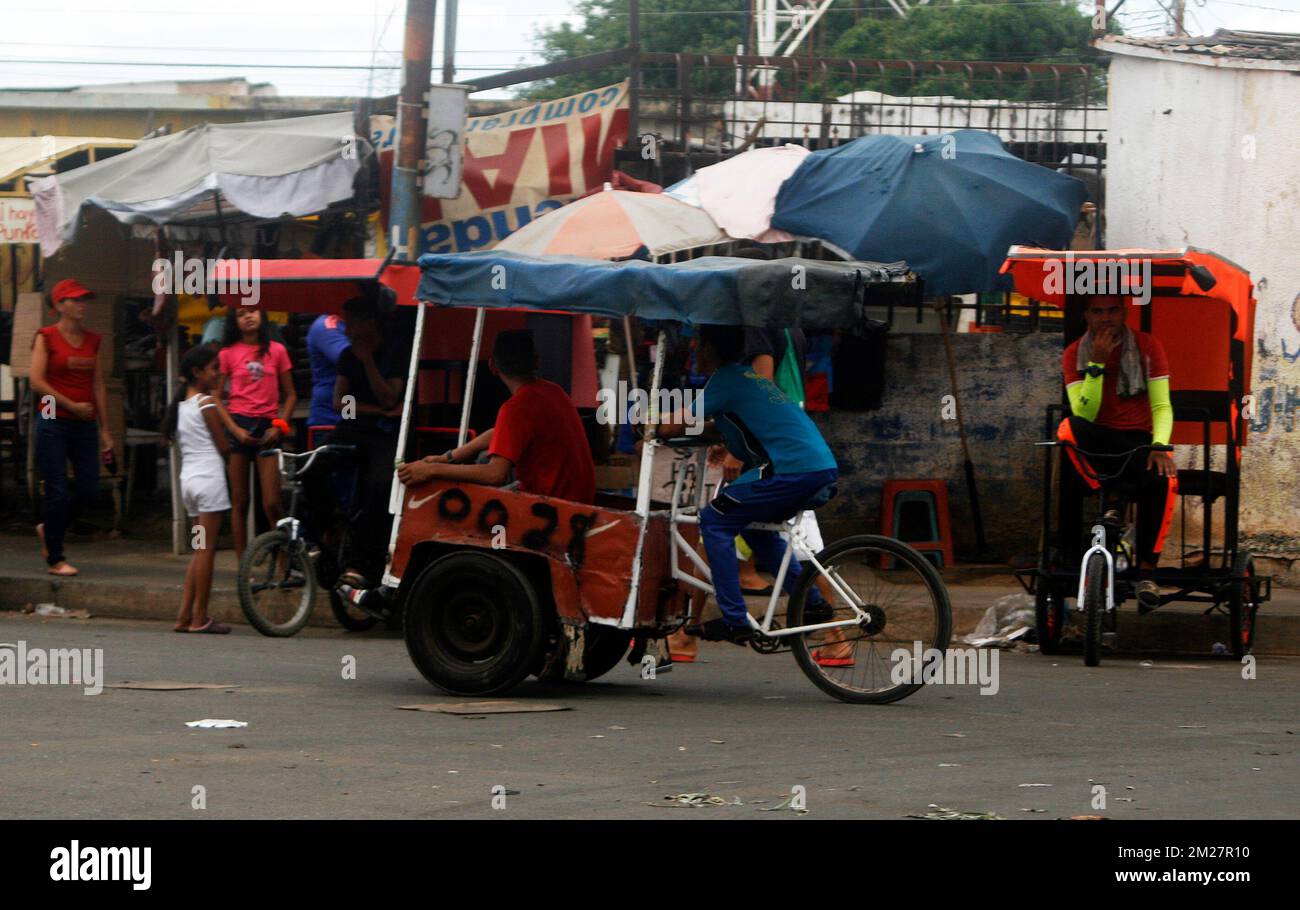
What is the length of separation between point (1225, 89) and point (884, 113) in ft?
17.7

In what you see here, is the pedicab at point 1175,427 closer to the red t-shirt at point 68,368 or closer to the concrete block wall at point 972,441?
the concrete block wall at point 972,441

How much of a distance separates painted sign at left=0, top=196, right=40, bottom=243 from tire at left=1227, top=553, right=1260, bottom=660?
9970 mm

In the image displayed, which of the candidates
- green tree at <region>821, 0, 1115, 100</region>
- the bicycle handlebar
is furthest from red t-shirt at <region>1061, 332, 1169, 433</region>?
green tree at <region>821, 0, 1115, 100</region>

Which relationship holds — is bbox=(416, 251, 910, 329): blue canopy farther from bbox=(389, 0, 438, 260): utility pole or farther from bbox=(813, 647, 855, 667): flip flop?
bbox=(389, 0, 438, 260): utility pole

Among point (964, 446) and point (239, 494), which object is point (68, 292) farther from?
point (964, 446)

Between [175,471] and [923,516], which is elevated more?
[175,471]

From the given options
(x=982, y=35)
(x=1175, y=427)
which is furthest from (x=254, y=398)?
(x=982, y=35)

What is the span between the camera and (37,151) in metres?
16.3

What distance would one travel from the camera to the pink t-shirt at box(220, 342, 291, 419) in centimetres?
1197

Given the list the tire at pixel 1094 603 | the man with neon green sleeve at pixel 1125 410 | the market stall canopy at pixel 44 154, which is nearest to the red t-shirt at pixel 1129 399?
the man with neon green sleeve at pixel 1125 410

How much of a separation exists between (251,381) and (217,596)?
144cm

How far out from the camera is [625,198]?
12.2 meters

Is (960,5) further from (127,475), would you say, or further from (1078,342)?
(1078,342)

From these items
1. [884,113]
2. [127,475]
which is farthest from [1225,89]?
[127,475]
